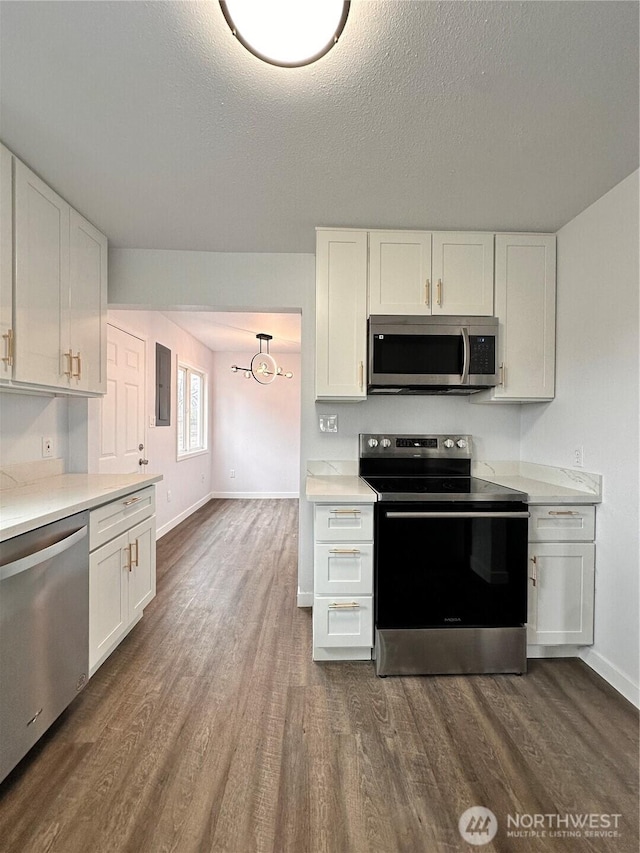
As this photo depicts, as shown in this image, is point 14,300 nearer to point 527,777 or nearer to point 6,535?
point 6,535

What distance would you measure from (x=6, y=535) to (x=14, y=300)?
3.47 feet

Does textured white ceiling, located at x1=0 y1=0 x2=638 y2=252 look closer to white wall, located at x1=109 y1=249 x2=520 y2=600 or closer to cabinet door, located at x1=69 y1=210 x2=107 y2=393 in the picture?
cabinet door, located at x1=69 y1=210 x2=107 y2=393

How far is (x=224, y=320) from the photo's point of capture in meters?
4.89

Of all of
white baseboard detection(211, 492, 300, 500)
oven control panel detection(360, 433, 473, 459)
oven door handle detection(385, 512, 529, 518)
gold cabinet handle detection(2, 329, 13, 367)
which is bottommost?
white baseboard detection(211, 492, 300, 500)

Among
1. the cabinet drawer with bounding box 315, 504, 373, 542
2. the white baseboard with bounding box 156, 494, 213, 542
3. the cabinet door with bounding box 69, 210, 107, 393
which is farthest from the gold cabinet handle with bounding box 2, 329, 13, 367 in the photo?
the white baseboard with bounding box 156, 494, 213, 542

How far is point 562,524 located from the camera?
2.14 metres

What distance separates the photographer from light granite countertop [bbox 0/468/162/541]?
1.46 metres

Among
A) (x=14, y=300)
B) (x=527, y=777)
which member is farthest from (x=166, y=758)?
(x=14, y=300)

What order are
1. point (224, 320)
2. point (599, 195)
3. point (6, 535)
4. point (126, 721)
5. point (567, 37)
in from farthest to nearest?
point (224, 320) → point (599, 195) → point (126, 721) → point (6, 535) → point (567, 37)

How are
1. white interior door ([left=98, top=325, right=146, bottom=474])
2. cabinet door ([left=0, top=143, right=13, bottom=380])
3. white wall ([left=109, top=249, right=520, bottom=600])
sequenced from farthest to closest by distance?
white interior door ([left=98, top=325, right=146, bottom=474]) → white wall ([left=109, top=249, right=520, bottom=600]) → cabinet door ([left=0, top=143, right=13, bottom=380])

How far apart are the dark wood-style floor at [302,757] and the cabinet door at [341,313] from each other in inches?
60.6

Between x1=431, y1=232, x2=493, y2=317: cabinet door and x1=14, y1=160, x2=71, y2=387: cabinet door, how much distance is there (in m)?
2.05

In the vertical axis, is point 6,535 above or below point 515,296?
below

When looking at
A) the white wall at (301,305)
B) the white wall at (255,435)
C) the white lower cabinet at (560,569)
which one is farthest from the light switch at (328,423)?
the white wall at (255,435)
